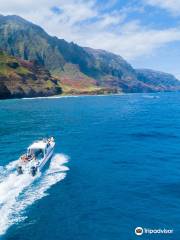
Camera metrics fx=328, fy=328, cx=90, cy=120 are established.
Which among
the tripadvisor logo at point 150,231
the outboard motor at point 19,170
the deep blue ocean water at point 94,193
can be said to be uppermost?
the outboard motor at point 19,170

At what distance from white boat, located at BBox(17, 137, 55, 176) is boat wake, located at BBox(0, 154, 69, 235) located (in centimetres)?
97

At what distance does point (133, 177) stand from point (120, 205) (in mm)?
10101

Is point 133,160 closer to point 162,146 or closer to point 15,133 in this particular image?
point 162,146

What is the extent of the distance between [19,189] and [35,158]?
29.6ft

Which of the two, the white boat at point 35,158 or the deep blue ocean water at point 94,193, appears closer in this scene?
the deep blue ocean water at point 94,193

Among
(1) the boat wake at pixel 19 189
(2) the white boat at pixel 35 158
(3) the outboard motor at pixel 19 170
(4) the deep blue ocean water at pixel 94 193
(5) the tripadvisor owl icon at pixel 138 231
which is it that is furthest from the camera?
(2) the white boat at pixel 35 158

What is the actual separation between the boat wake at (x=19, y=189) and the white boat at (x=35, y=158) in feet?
3.19

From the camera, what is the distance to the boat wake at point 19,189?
3206cm

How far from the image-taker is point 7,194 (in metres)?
37.2

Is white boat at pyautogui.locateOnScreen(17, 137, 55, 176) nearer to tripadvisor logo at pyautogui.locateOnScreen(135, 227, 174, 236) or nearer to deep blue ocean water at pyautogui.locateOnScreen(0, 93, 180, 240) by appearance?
deep blue ocean water at pyautogui.locateOnScreen(0, 93, 180, 240)

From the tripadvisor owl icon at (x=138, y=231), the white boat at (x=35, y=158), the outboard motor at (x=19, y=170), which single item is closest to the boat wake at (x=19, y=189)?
the outboard motor at (x=19, y=170)

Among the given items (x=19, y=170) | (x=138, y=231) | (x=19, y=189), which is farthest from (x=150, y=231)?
(x=19, y=170)

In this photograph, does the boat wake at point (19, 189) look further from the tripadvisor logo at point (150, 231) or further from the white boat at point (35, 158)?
the tripadvisor logo at point (150, 231)

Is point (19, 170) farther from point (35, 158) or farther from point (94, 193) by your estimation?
point (94, 193)
